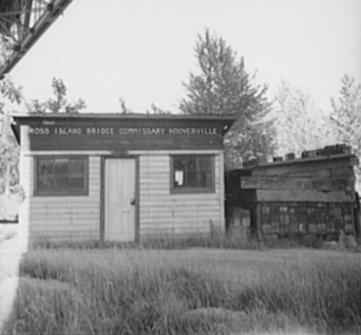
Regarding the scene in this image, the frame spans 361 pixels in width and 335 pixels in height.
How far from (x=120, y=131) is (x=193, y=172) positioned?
1801mm

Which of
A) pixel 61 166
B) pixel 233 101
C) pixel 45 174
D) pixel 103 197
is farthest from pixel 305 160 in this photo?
pixel 233 101

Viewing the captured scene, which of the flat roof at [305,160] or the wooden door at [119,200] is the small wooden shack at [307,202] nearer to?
the flat roof at [305,160]

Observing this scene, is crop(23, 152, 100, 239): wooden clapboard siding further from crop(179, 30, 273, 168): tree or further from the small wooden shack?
crop(179, 30, 273, 168): tree

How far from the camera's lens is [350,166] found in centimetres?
719

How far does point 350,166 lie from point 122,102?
9.38 meters

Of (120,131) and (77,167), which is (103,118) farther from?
(77,167)

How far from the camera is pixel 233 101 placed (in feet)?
44.7

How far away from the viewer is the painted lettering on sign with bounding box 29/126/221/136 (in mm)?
7746

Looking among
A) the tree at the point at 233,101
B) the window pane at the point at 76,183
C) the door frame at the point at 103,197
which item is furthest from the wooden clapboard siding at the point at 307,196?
the tree at the point at 233,101

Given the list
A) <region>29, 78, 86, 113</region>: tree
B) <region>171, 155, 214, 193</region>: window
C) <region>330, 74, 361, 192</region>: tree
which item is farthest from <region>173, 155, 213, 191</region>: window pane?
<region>29, 78, 86, 113</region>: tree

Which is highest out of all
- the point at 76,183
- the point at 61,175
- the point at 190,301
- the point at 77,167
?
the point at 77,167

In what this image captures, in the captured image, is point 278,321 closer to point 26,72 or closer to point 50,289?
point 50,289

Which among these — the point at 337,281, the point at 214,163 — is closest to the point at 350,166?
the point at 214,163

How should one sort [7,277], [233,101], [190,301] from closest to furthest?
[190,301] → [7,277] → [233,101]
